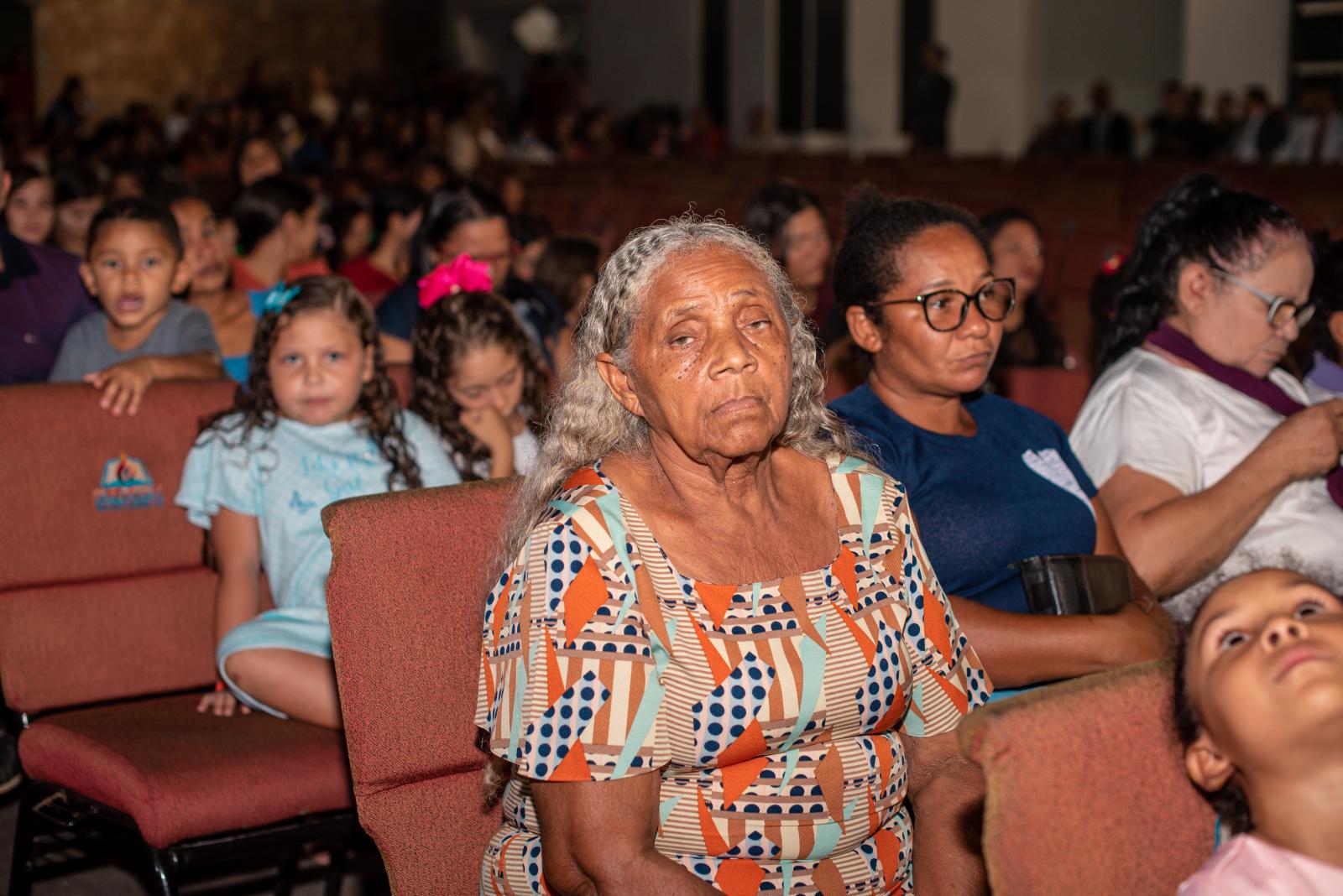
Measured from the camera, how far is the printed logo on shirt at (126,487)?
284cm

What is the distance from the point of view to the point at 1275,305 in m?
2.74

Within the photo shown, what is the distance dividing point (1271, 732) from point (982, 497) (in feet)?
3.12

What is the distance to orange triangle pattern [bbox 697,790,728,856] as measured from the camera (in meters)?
1.76

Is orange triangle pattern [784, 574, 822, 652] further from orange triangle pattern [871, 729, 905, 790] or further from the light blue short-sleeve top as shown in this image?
the light blue short-sleeve top

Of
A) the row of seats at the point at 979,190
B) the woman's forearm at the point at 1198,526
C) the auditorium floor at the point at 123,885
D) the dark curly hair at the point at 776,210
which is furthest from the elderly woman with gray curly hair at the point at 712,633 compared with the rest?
the row of seats at the point at 979,190

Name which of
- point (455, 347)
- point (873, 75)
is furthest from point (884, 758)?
point (873, 75)

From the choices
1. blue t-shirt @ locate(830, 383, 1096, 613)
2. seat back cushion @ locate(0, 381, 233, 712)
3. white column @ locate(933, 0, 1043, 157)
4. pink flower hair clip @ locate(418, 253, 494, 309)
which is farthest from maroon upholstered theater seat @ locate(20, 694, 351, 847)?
white column @ locate(933, 0, 1043, 157)

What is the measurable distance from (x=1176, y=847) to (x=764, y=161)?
467 inches

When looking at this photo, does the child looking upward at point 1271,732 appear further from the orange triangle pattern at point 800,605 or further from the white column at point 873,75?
the white column at point 873,75

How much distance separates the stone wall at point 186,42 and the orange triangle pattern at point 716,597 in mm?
21330

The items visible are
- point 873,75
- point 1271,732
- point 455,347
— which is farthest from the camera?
point 873,75

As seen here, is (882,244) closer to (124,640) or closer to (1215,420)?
(1215,420)

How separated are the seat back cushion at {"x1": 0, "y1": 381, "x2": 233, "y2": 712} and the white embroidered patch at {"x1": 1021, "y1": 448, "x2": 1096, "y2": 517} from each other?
165 cm

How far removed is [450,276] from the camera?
3.73 meters
